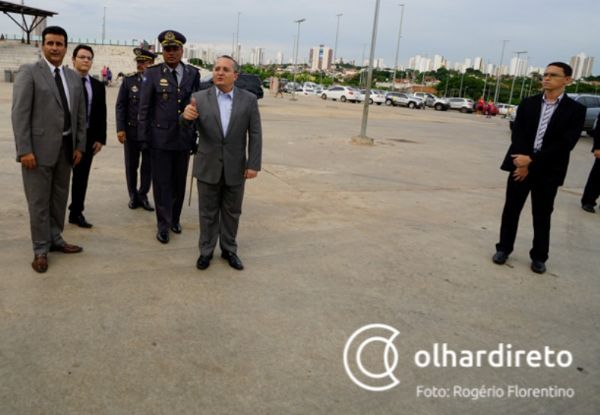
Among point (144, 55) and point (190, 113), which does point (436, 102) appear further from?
point (190, 113)

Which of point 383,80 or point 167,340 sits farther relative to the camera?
point 383,80

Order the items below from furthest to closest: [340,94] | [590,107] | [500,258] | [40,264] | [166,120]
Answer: [340,94] < [590,107] < [500,258] < [166,120] < [40,264]

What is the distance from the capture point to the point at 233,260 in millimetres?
4434

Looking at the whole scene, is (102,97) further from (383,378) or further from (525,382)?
(525,382)

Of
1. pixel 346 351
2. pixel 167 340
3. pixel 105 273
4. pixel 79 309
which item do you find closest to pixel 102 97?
pixel 105 273

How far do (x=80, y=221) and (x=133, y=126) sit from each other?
1.28 m

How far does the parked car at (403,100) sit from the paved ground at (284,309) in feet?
124

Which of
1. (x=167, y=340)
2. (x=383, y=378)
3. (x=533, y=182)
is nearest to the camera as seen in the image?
(x=383, y=378)

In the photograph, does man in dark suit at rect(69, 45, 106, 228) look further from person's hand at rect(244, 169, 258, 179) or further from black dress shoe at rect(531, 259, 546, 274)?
black dress shoe at rect(531, 259, 546, 274)

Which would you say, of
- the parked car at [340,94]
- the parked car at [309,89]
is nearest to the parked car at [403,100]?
the parked car at [340,94]

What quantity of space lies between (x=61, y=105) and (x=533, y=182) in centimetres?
426

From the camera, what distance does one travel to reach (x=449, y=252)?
5.17 meters

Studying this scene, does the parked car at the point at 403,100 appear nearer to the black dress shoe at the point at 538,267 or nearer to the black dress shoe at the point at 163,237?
the black dress shoe at the point at 538,267

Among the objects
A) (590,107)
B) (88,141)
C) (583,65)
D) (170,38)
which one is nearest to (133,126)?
(88,141)
